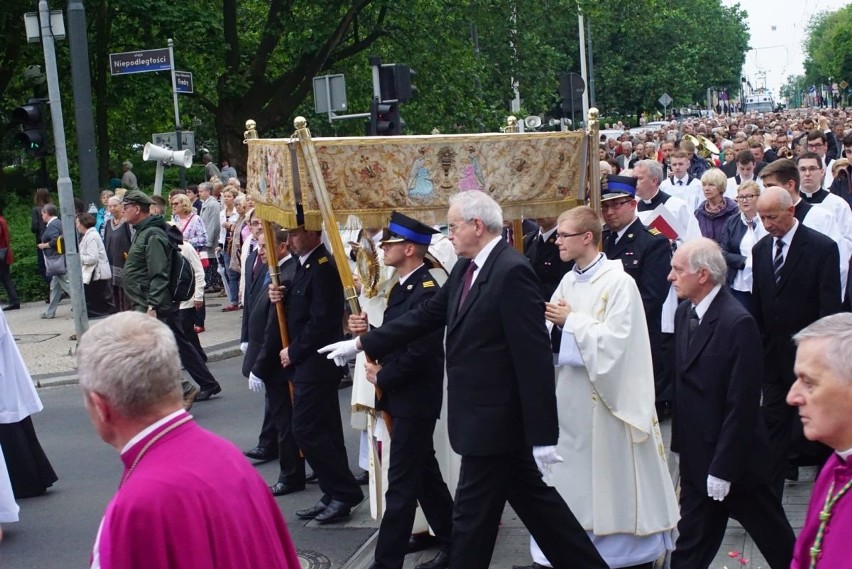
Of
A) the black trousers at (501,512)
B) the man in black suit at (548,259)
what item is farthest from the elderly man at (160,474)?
the man in black suit at (548,259)

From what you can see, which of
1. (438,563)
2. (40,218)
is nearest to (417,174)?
(438,563)

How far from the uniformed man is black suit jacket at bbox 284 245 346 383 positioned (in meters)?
2.02

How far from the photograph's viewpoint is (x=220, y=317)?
701 inches

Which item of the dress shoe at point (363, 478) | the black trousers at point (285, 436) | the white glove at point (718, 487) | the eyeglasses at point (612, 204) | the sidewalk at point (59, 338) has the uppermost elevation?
the eyeglasses at point (612, 204)

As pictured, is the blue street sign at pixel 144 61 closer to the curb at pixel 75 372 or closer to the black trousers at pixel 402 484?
the curb at pixel 75 372

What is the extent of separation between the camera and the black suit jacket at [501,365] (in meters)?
5.48

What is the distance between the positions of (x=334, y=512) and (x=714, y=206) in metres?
4.94

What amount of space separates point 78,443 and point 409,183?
14.7 ft

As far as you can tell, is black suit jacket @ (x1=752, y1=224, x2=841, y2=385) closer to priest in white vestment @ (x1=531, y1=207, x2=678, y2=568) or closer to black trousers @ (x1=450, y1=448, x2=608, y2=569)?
priest in white vestment @ (x1=531, y1=207, x2=678, y2=568)

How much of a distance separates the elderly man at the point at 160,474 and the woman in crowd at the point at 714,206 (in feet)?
26.7

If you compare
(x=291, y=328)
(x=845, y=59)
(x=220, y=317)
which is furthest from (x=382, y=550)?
(x=845, y=59)

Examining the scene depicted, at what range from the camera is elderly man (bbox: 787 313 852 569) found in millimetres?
3064

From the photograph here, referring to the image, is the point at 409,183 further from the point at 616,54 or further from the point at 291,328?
the point at 616,54

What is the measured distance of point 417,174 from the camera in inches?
291
